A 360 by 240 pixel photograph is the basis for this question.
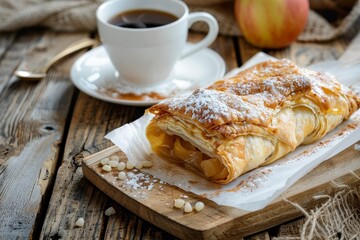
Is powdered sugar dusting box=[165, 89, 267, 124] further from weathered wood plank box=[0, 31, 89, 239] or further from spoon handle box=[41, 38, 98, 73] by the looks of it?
spoon handle box=[41, 38, 98, 73]

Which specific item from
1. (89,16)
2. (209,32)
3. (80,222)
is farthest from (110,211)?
(89,16)

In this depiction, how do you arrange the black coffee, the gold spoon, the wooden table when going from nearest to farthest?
the wooden table → the black coffee → the gold spoon

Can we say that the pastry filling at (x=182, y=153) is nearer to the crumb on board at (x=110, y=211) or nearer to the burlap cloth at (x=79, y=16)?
the crumb on board at (x=110, y=211)

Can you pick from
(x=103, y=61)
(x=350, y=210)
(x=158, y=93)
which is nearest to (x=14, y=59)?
(x=103, y=61)

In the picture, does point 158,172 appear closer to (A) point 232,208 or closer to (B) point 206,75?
(A) point 232,208

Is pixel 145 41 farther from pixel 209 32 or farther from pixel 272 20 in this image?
pixel 272 20

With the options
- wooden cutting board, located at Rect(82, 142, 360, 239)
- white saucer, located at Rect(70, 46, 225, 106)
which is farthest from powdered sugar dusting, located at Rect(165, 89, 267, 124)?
white saucer, located at Rect(70, 46, 225, 106)
